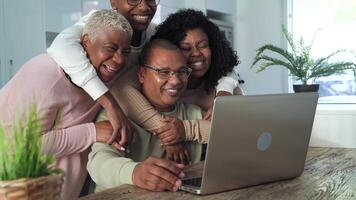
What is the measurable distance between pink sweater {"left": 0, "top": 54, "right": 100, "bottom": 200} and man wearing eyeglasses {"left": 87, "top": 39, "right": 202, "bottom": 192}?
100 millimetres

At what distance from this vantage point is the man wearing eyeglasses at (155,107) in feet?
4.10

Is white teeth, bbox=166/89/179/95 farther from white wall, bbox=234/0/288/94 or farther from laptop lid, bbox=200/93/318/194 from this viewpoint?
white wall, bbox=234/0/288/94

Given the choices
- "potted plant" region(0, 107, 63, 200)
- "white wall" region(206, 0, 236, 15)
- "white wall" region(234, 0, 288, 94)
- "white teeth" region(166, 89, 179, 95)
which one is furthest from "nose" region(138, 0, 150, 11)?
"white wall" region(234, 0, 288, 94)

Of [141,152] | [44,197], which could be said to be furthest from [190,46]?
[44,197]

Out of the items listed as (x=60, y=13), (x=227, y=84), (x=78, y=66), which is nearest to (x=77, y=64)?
(x=78, y=66)

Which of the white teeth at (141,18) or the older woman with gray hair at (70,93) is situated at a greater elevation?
the white teeth at (141,18)

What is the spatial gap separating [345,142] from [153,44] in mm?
1079

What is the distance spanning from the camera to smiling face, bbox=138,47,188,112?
153 centimetres

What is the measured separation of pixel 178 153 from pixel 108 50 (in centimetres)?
44

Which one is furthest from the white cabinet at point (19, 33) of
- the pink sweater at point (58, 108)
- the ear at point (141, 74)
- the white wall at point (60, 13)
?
the ear at point (141, 74)

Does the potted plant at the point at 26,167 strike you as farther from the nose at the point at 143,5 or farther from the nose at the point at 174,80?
the nose at the point at 143,5

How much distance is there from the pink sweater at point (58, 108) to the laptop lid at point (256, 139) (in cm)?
54

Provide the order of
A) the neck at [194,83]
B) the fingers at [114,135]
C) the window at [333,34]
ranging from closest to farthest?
the fingers at [114,135], the neck at [194,83], the window at [333,34]

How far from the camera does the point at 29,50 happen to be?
312cm
